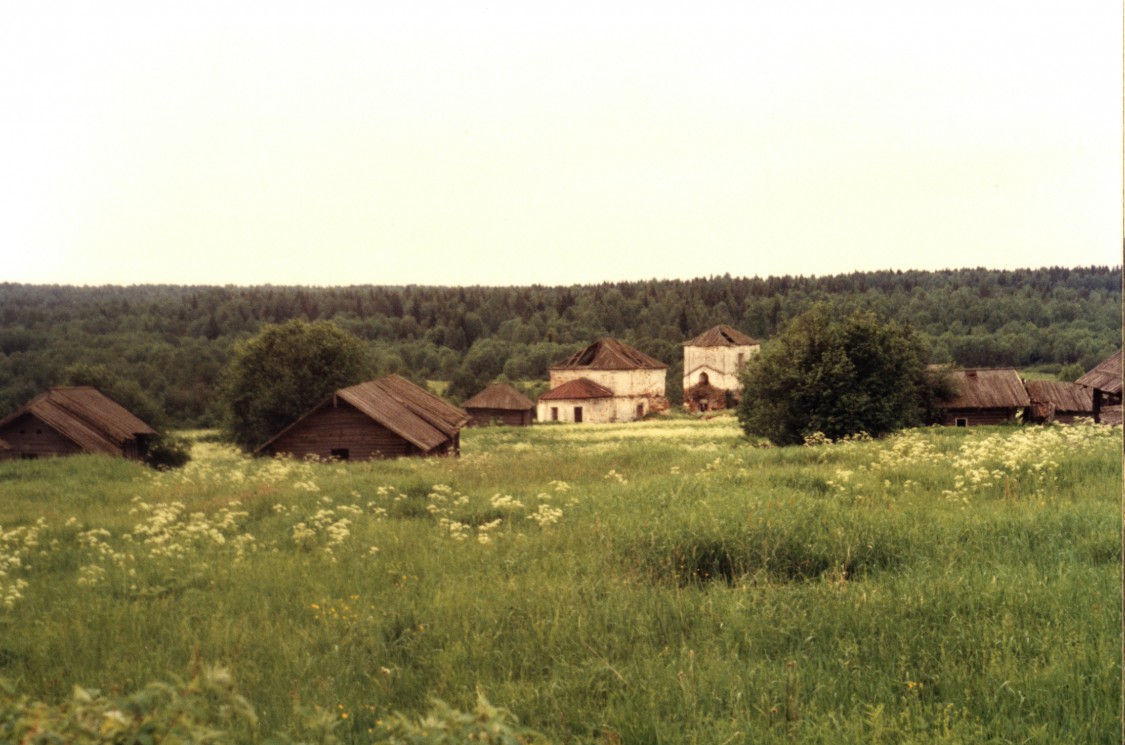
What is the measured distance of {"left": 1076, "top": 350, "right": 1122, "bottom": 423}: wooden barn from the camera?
29.0 meters

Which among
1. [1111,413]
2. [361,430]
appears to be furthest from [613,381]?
[361,430]

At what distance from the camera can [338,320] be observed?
55562mm

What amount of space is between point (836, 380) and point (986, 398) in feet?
65.9

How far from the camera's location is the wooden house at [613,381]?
2598 inches

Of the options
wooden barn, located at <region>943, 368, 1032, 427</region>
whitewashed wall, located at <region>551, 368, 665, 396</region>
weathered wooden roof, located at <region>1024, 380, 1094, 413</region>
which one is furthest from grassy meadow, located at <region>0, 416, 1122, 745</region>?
whitewashed wall, located at <region>551, 368, 665, 396</region>

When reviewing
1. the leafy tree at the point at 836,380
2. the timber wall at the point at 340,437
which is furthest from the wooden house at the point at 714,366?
the timber wall at the point at 340,437

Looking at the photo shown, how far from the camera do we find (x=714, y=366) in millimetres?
71250

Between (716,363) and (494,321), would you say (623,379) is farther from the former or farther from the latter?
(494,321)

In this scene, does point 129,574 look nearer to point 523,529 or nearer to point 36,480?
point 523,529

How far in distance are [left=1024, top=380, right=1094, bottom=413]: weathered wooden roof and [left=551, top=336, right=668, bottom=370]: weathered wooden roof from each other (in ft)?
94.1

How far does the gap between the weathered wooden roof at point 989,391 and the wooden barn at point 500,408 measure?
30491mm

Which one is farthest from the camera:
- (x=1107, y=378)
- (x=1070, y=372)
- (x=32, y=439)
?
(x=1070, y=372)

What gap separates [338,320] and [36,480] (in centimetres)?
3727

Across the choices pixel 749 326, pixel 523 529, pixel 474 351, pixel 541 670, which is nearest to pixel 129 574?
pixel 523 529
